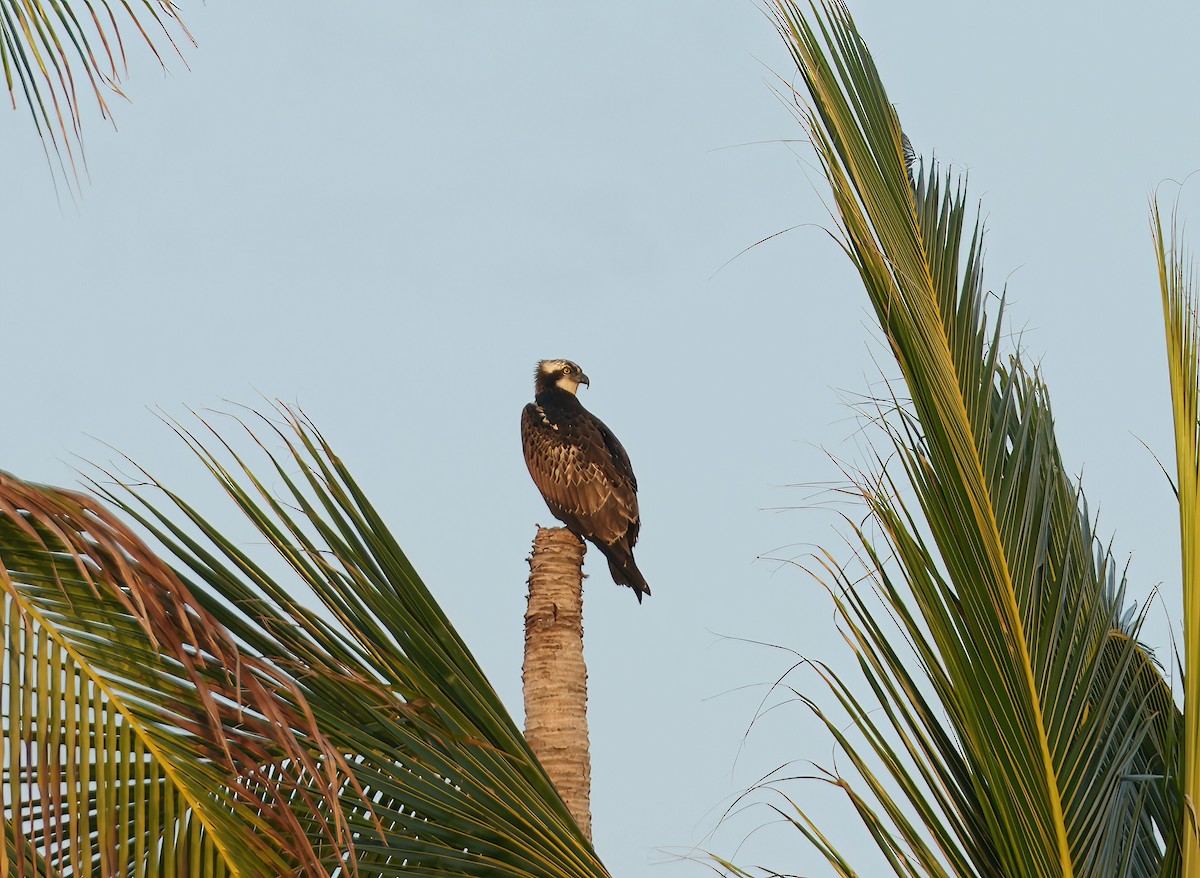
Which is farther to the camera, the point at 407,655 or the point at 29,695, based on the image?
the point at 407,655

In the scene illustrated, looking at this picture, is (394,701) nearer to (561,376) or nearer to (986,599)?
(986,599)

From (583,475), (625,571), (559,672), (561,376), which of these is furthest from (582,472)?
(559,672)

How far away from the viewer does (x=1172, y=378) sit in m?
2.70

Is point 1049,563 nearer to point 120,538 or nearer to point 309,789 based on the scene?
point 309,789

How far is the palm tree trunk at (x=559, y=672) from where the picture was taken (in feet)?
14.5

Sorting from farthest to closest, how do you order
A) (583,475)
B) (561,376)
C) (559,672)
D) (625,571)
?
1. (561,376)
2. (583,475)
3. (625,571)
4. (559,672)

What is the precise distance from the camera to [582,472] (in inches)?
344

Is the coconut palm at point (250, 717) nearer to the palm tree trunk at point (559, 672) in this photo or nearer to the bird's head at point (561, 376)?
the palm tree trunk at point (559, 672)

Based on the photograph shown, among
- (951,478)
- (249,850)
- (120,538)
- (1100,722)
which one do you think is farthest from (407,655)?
(1100,722)

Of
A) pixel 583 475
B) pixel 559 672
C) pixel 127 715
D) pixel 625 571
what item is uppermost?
pixel 583 475

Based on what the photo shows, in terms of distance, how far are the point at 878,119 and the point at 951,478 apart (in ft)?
2.91

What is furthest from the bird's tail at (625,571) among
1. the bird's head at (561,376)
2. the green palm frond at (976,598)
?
the green palm frond at (976,598)

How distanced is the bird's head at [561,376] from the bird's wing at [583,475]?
0.44 metres

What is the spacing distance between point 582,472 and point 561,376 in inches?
54.9
